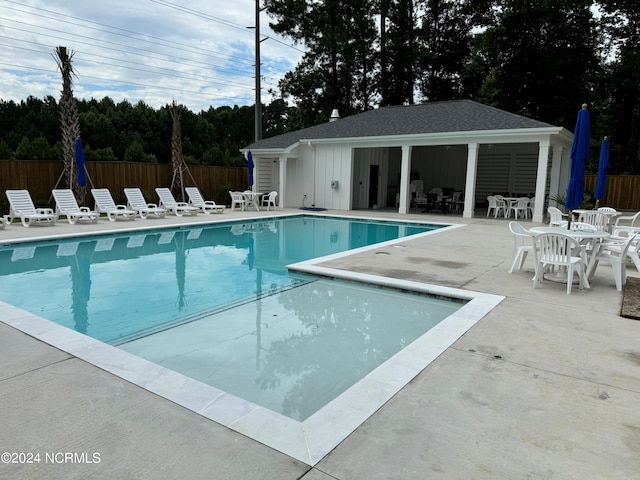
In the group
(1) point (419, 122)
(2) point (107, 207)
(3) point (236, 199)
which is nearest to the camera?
(2) point (107, 207)

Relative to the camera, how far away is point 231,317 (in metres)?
5.32

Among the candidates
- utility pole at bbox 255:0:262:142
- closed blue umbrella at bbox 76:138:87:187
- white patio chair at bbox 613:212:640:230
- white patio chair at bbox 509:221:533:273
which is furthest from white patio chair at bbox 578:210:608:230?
utility pole at bbox 255:0:262:142

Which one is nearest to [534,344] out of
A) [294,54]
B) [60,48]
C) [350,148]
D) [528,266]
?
[528,266]

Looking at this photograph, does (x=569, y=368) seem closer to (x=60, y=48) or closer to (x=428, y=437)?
(x=428, y=437)

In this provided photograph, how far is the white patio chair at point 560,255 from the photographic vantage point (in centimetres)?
572

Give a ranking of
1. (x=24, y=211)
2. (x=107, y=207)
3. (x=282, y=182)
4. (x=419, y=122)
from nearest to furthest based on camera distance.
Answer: (x=24, y=211)
(x=107, y=207)
(x=419, y=122)
(x=282, y=182)

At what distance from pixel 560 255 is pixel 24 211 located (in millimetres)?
12458

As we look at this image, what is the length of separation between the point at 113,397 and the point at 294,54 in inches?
1209

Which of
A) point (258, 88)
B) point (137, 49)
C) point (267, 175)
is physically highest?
point (137, 49)

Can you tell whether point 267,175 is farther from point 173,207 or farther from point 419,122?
point 419,122

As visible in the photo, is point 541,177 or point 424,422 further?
point 541,177

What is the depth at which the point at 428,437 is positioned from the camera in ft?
8.29

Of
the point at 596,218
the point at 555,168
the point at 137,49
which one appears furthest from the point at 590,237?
the point at 137,49

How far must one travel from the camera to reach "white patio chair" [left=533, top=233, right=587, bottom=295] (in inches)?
225
